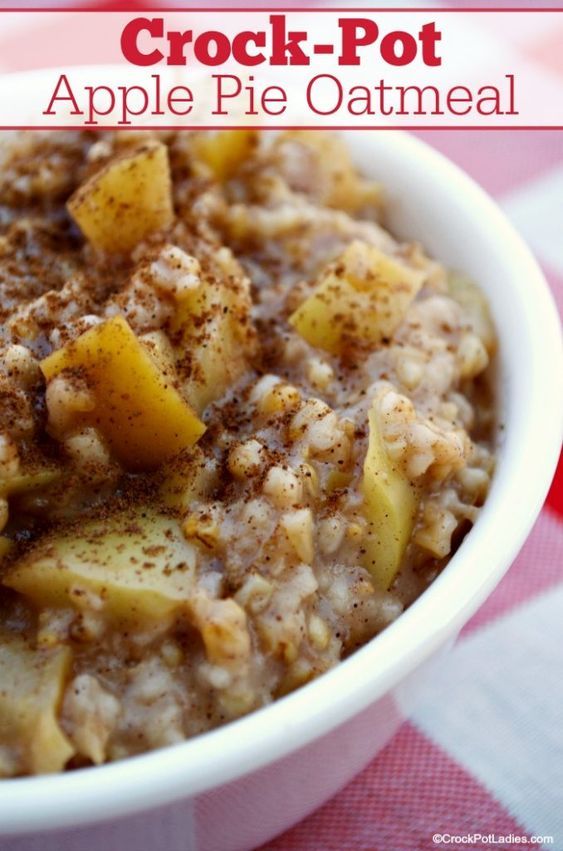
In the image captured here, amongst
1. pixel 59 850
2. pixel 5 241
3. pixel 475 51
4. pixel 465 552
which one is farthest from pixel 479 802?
pixel 475 51

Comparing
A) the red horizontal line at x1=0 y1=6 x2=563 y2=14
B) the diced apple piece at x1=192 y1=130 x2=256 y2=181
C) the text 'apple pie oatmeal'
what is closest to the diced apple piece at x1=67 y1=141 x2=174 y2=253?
the text 'apple pie oatmeal'

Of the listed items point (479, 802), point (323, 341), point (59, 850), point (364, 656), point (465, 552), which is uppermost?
point (323, 341)

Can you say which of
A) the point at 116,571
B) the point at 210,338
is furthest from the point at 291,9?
the point at 116,571

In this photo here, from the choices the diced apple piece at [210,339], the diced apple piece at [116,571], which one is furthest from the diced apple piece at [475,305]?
the diced apple piece at [116,571]

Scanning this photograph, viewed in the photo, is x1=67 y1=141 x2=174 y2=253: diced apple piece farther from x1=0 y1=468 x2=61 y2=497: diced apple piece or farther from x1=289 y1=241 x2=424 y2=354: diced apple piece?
x1=0 y1=468 x2=61 y2=497: diced apple piece

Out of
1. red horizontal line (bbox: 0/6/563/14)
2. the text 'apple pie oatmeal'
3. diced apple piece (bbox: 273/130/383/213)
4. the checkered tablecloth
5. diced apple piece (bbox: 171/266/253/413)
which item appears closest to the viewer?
the text 'apple pie oatmeal'

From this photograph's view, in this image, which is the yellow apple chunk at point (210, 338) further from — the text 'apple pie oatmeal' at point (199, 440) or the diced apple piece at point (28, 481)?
the diced apple piece at point (28, 481)

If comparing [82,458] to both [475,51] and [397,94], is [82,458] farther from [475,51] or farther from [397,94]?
[475,51]

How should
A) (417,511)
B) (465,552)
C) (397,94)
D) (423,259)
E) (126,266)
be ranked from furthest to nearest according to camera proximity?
1. (397,94)
2. (423,259)
3. (126,266)
4. (417,511)
5. (465,552)
